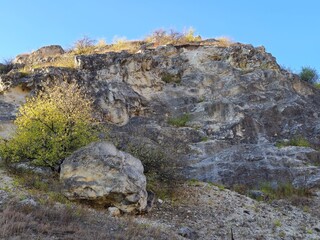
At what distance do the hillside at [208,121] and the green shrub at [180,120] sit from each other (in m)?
0.06

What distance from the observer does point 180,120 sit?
21.3 m

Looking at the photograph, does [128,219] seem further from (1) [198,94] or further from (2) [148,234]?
(1) [198,94]

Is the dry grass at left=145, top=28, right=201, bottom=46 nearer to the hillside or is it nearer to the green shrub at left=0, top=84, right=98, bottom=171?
the hillside

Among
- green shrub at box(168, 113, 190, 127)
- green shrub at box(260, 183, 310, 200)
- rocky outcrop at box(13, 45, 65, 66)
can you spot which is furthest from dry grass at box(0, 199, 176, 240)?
rocky outcrop at box(13, 45, 65, 66)

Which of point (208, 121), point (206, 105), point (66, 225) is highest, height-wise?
point (206, 105)

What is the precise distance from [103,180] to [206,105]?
11.4m

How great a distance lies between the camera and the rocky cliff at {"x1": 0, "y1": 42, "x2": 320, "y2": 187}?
672 inches

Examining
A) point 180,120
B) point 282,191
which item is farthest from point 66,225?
point 180,120

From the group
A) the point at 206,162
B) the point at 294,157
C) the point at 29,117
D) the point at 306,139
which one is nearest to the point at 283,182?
the point at 294,157

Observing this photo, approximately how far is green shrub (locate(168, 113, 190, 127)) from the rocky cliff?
5cm

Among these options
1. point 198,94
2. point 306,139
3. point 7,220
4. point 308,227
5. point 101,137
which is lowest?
point 7,220

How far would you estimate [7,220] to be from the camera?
339 inches

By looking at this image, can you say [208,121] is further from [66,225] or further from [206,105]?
[66,225]

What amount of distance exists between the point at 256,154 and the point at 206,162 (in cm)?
240
